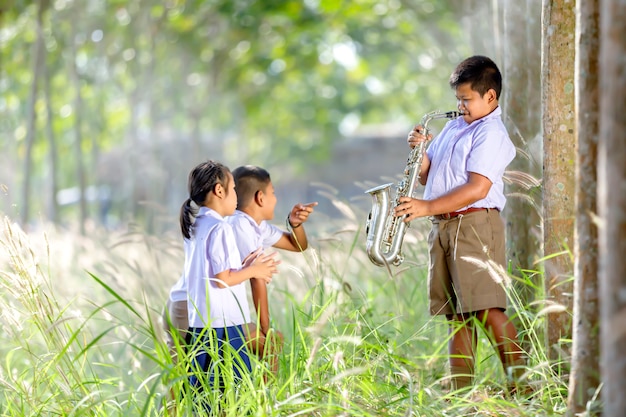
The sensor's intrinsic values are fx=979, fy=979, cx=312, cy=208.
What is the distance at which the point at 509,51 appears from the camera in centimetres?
583

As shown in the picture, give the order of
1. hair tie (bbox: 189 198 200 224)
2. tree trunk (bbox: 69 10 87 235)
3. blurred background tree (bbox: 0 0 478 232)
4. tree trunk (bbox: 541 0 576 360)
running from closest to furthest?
tree trunk (bbox: 541 0 576 360)
hair tie (bbox: 189 198 200 224)
tree trunk (bbox: 69 10 87 235)
blurred background tree (bbox: 0 0 478 232)

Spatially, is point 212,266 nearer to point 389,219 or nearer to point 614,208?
point 389,219

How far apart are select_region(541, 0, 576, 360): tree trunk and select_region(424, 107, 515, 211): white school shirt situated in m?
0.30

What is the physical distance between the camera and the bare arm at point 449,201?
4438mm

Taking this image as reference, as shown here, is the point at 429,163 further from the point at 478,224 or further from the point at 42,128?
the point at 42,128

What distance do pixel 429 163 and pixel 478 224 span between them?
1.54 ft

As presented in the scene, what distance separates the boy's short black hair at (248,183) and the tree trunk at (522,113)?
1327 mm

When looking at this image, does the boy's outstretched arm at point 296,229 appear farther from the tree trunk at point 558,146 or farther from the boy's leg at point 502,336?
the tree trunk at point 558,146

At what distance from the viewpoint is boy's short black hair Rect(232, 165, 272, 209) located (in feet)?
16.0

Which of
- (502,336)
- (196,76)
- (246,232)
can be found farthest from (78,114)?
(502,336)

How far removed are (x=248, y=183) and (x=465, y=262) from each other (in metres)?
1.15

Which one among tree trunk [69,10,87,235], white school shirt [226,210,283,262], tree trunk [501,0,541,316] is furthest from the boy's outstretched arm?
tree trunk [69,10,87,235]

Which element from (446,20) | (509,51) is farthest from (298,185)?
(509,51)

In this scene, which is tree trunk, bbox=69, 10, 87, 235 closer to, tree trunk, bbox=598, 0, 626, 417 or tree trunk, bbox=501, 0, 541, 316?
tree trunk, bbox=501, 0, 541, 316
